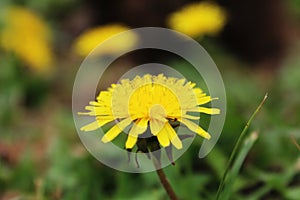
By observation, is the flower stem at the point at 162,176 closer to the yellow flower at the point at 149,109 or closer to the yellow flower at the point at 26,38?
the yellow flower at the point at 149,109

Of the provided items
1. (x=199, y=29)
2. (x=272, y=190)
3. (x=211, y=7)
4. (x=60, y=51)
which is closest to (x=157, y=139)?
(x=272, y=190)

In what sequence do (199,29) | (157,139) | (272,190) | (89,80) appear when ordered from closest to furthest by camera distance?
(157,139) → (272,190) → (199,29) → (89,80)

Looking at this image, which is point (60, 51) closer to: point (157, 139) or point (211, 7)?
point (211, 7)

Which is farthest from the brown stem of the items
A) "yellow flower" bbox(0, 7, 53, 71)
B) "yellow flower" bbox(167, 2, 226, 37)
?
"yellow flower" bbox(0, 7, 53, 71)

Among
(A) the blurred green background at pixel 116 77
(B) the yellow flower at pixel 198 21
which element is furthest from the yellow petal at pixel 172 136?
(B) the yellow flower at pixel 198 21

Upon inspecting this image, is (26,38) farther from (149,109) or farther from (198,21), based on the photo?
(149,109)

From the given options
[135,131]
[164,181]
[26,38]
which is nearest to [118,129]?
[135,131]
